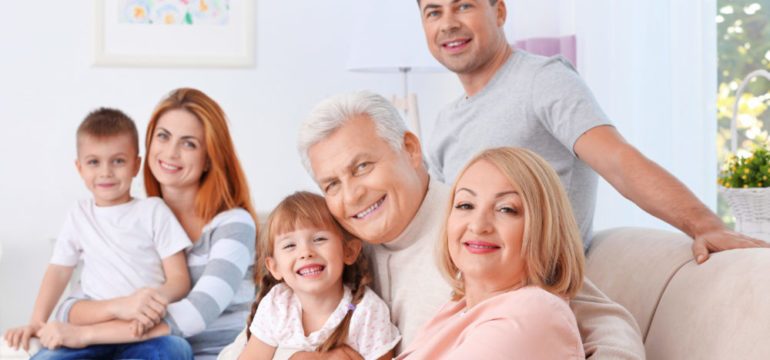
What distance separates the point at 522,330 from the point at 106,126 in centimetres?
192

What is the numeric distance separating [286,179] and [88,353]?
2062 mm

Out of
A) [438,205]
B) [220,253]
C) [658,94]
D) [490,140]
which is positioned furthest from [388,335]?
[658,94]

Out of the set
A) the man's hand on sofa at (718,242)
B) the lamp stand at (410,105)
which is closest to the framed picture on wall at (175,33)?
the lamp stand at (410,105)

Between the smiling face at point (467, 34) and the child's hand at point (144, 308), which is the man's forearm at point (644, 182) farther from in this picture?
the child's hand at point (144, 308)

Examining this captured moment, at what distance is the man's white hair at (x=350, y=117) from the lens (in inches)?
77.2

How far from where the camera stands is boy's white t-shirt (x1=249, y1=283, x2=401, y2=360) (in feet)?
6.46

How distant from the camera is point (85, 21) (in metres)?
4.44

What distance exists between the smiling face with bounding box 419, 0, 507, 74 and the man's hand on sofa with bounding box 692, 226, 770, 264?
2.88ft

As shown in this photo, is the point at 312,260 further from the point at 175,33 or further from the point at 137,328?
the point at 175,33

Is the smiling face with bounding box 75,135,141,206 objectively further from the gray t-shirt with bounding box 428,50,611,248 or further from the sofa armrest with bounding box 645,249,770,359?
the sofa armrest with bounding box 645,249,770,359

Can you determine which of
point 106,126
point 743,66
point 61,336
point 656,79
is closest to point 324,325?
point 61,336

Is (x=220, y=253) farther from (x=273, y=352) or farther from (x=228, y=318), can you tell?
(x=273, y=352)

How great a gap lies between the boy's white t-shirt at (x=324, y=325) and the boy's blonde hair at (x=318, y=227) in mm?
16

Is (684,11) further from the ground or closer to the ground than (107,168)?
further from the ground
